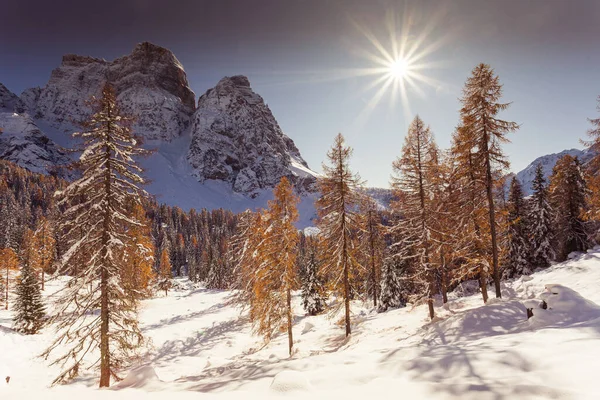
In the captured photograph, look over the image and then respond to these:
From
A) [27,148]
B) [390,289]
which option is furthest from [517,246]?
[27,148]

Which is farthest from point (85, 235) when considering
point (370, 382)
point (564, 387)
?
point (564, 387)

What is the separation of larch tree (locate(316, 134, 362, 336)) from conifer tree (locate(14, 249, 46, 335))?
2780 cm

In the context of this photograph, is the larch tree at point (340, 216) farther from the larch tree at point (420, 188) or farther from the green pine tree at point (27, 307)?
the green pine tree at point (27, 307)

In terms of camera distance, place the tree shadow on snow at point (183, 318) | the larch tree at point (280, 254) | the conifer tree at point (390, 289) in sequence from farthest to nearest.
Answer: the tree shadow on snow at point (183, 318) → the conifer tree at point (390, 289) → the larch tree at point (280, 254)

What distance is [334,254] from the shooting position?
54.6 ft

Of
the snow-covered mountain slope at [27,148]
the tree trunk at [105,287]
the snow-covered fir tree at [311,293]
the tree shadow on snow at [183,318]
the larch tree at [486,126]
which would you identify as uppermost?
the snow-covered mountain slope at [27,148]

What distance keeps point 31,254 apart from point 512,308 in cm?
5626

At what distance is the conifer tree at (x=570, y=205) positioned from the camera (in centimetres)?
2653

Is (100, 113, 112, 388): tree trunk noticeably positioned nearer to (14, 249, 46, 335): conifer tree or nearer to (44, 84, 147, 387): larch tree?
(44, 84, 147, 387): larch tree

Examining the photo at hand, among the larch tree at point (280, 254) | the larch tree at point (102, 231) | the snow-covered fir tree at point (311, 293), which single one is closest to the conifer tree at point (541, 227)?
the snow-covered fir tree at point (311, 293)

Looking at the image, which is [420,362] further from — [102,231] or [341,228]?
[102,231]

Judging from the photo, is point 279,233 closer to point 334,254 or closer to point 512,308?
point 334,254

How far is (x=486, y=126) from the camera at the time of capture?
14.3m

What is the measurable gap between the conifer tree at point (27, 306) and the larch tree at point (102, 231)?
21.5 metres
